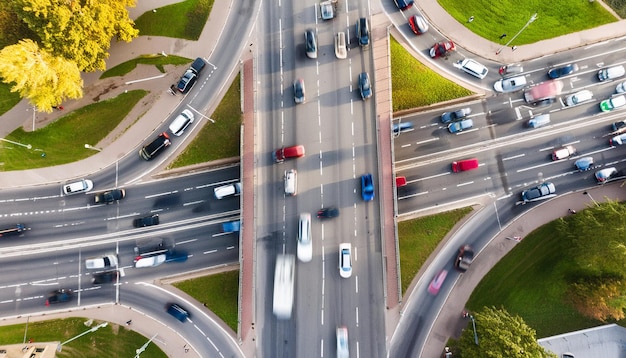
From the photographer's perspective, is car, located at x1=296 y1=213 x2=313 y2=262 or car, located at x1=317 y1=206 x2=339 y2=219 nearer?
car, located at x1=296 y1=213 x2=313 y2=262

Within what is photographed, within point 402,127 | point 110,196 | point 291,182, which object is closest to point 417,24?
point 402,127

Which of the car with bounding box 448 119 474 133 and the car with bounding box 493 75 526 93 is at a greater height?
the car with bounding box 493 75 526 93

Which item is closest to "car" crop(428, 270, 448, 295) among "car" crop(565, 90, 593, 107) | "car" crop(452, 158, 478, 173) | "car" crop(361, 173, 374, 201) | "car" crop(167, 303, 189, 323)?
"car" crop(452, 158, 478, 173)

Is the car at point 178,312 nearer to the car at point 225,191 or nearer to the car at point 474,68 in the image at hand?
the car at point 225,191

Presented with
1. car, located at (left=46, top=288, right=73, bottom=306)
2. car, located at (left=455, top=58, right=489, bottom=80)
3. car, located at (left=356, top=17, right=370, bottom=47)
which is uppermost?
car, located at (left=356, top=17, right=370, bottom=47)

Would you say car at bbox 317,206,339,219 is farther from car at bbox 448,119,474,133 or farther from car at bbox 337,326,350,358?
car at bbox 448,119,474,133

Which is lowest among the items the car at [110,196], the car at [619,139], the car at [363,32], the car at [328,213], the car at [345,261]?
the car at [345,261]

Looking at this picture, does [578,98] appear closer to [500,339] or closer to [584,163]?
[584,163]

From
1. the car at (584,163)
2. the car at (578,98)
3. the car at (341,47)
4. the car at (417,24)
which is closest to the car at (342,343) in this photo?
the car at (341,47)
